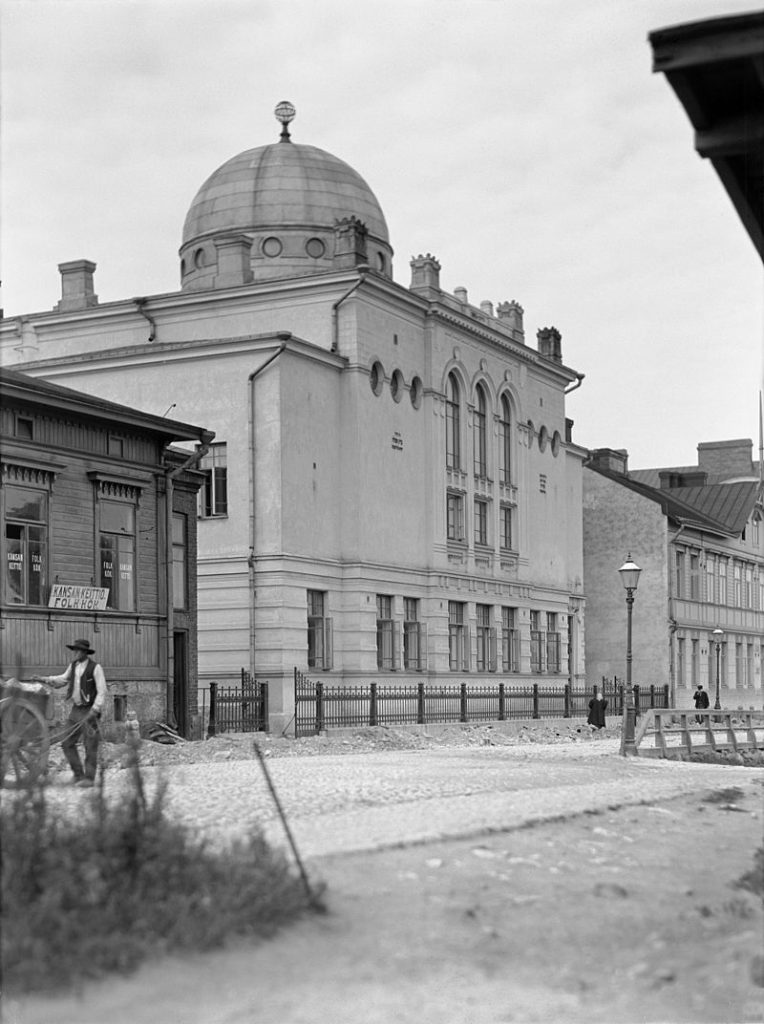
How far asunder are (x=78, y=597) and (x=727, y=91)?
793 inches

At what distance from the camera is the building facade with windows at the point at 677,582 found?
6019cm

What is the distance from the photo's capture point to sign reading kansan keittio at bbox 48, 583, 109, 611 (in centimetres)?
2764

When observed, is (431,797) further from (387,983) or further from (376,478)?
(376,478)

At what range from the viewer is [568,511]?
2211 inches

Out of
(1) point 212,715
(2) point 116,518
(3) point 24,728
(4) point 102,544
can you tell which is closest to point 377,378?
(1) point 212,715

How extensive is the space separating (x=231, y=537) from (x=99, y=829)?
3058 cm

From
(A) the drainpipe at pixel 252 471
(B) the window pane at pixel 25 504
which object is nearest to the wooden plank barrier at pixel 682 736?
(A) the drainpipe at pixel 252 471

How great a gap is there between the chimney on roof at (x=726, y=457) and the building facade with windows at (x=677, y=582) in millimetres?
11670

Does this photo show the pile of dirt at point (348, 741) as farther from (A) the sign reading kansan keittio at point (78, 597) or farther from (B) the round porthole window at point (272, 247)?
(B) the round porthole window at point (272, 247)

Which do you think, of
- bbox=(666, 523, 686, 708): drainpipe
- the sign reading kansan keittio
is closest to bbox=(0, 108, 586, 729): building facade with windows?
bbox=(666, 523, 686, 708): drainpipe

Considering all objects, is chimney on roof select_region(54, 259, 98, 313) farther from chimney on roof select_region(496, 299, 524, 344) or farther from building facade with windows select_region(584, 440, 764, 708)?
building facade with windows select_region(584, 440, 764, 708)

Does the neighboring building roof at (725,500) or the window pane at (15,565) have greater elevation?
the neighboring building roof at (725,500)

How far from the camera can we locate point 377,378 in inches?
1711

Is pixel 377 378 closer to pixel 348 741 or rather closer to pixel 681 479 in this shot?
pixel 348 741
